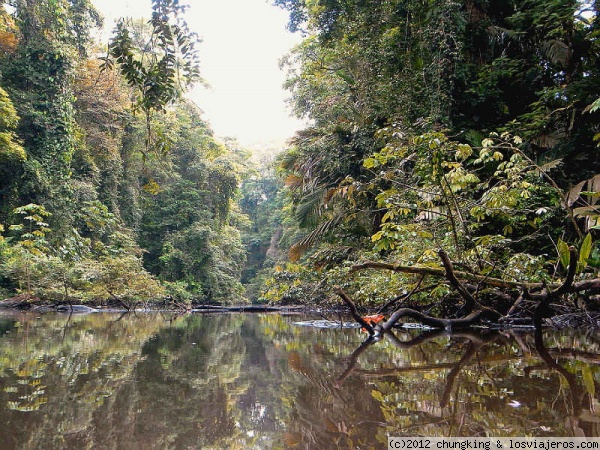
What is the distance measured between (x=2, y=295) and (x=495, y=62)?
12.5m

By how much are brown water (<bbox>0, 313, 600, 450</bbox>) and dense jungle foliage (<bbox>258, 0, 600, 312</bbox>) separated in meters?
1.27

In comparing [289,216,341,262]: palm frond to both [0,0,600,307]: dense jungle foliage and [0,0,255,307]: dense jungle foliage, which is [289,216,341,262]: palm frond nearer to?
[0,0,600,307]: dense jungle foliage

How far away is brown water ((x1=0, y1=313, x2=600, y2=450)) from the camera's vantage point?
1379mm

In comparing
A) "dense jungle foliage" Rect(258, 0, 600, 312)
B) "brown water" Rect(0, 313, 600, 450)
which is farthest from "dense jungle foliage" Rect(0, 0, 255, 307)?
"brown water" Rect(0, 313, 600, 450)

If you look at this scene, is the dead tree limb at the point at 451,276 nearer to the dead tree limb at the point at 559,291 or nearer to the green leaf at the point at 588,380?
the dead tree limb at the point at 559,291

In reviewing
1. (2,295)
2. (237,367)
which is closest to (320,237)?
(237,367)

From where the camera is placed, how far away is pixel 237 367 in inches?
106

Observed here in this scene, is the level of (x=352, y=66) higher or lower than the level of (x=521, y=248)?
higher

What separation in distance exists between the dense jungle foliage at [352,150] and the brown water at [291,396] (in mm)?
1273

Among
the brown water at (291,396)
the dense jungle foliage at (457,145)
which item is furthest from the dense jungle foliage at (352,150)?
the brown water at (291,396)

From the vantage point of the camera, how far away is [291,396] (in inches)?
76.5

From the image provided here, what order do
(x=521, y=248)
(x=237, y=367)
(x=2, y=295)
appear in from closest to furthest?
(x=237, y=367)
(x=521, y=248)
(x=2, y=295)

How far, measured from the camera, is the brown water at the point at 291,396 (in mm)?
1379

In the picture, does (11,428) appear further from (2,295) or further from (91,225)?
(91,225)
